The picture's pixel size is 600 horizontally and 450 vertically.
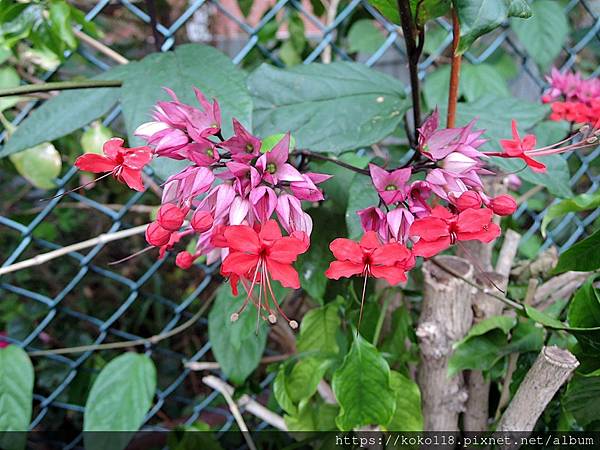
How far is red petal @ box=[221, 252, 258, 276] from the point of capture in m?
0.35

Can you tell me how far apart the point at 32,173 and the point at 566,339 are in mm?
743

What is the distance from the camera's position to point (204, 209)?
0.39 m

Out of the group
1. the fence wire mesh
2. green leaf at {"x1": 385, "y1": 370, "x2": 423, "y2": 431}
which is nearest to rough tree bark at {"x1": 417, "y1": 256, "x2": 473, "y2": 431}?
green leaf at {"x1": 385, "y1": 370, "x2": 423, "y2": 431}

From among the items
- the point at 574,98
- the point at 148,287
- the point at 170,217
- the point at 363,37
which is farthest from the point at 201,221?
the point at 148,287

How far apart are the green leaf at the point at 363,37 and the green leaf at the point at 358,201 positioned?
2.66 feet

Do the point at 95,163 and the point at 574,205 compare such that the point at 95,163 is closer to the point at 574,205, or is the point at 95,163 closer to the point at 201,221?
the point at 201,221

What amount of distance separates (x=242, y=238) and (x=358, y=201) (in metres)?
0.17

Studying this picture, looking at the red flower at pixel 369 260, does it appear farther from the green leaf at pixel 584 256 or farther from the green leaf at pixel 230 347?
the green leaf at pixel 230 347

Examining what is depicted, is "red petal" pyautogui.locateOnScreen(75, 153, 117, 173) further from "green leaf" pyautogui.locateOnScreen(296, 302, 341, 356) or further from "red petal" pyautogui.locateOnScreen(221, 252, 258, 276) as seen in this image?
"green leaf" pyautogui.locateOnScreen(296, 302, 341, 356)

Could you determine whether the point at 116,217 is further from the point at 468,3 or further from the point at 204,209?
the point at 468,3

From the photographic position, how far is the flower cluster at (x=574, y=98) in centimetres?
81

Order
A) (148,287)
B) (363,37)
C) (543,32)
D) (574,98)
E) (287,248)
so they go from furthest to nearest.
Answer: (148,287), (363,37), (543,32), (574,98), (287,248)

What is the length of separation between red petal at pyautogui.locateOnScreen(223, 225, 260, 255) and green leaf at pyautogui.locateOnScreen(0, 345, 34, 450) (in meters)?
0.57

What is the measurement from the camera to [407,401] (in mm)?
581
